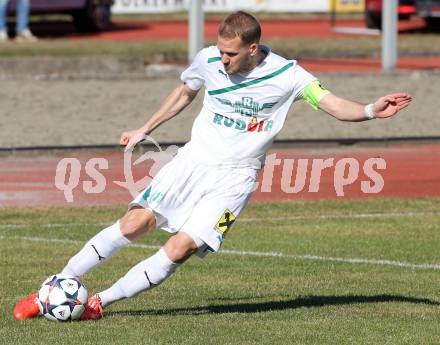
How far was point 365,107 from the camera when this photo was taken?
31.2 feet

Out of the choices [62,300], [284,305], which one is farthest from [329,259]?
[62,300]

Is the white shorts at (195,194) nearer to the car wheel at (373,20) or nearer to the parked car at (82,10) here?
the parked car at (82,10)

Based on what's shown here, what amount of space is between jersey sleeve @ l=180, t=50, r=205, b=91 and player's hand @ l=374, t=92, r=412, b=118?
133 centimetres

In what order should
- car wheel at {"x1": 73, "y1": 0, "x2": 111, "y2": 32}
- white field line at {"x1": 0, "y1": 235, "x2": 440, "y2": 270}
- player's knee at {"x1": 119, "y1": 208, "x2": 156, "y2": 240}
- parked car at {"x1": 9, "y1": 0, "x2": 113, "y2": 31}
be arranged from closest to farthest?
player's knee at {"x1": 119, "y1": 208, "x2": 156, "y2": 240} → white field line at {"x1": 0, "y1": 235, "x2": 440, "y2": 270} → parked car at {"x1": 9, "y1": 0, "x2": 113, "y2": 31} → car wheel at {"x1": 73, "y1": 0, "x2": 111, "y2": 32}

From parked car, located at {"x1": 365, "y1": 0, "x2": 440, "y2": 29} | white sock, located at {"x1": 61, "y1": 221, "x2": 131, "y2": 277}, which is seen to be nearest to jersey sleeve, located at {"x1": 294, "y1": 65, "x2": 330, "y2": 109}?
white sock, located at {"x1": 61, "y1": 221, "x2": 131, "y2": 277}

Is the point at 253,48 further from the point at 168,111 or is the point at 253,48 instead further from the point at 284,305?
the point at 284,305

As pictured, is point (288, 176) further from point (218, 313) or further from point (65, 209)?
point (218, 313)

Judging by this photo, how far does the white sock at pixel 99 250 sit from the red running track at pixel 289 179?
5687 millimetres

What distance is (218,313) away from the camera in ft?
32.6

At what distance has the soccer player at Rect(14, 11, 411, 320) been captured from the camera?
9516 millimetres

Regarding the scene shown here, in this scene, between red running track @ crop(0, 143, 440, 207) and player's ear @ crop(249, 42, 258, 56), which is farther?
red running track @ crop(0, 143, 440, 207)

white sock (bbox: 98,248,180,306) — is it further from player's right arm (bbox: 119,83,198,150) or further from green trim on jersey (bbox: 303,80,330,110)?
green trim on jersey (bbox: 303,80,330,110)

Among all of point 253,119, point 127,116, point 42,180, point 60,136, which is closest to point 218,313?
point 253,119

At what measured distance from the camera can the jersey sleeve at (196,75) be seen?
9.98 meters
